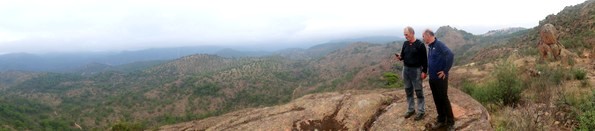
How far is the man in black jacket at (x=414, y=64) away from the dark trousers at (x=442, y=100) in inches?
23.4

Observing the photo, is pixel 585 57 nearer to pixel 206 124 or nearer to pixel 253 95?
pixel 206 124

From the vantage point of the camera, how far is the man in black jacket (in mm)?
8234

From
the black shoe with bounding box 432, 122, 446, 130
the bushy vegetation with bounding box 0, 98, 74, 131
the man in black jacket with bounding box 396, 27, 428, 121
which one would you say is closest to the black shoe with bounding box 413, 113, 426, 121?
the man in black jacket with bounding box 396, 27, 428, 121

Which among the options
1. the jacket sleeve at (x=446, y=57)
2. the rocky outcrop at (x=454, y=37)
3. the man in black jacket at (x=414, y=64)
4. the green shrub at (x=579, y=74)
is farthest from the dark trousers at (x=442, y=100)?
the rocky outcrop at (x=454, y=37)

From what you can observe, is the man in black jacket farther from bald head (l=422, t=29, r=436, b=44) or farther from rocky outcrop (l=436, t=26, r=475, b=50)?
rocky outcrop (l=436, t=26, r=475, b=50)

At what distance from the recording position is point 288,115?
11188 mm

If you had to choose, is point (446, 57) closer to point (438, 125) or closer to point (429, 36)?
point (429, 36)

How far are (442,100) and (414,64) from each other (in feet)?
3.26

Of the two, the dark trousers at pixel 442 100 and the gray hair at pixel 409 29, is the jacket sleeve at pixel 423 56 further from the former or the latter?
the dark trousers at pixel 442 100

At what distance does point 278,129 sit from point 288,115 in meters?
A: 1.08

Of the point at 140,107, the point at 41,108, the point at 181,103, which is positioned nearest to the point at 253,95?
the point at 181,103

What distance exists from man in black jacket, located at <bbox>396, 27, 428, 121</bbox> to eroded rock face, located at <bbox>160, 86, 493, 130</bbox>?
57 centimetres

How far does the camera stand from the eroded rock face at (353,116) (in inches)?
340

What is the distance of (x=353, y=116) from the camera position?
1041 centimetres
